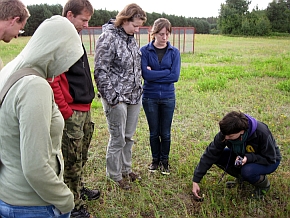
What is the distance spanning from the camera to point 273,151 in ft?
9.25

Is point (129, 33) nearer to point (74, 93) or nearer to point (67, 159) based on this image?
point (74, 93)

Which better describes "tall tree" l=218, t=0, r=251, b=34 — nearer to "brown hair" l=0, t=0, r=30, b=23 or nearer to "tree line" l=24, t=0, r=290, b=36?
"tree line" l=24, t=0, r=290, b=36

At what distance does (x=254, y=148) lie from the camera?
286 cm

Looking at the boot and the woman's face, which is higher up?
the woman's face

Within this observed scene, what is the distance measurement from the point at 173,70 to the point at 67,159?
1545 millimetres

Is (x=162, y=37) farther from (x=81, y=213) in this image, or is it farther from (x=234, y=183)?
(x=81, y=213)

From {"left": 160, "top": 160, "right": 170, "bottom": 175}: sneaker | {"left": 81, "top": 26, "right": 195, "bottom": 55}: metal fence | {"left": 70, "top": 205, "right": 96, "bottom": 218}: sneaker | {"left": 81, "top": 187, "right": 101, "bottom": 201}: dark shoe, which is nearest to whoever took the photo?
{"left": 70, "top": 205, "right": 96, "bottom": 218}: sneaker

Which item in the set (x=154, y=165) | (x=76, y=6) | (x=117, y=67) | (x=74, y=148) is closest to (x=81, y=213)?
(x=74, y=148)

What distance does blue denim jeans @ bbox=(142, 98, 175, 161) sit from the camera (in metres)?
3.39

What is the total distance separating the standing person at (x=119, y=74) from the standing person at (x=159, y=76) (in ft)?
0.79

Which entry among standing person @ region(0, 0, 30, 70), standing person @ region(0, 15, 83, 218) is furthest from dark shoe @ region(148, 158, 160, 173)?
standing person @ region(0, 0, 30, 70)

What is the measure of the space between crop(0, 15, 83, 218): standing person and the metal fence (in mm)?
15585

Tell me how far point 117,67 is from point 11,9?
138 cm

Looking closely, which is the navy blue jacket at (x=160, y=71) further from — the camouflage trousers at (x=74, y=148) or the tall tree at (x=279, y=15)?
the tall tree at (x=279, y=15)
